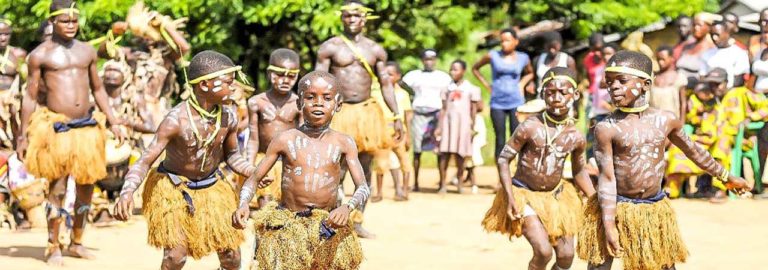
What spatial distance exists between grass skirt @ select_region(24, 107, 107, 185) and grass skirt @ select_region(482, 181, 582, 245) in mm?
2948

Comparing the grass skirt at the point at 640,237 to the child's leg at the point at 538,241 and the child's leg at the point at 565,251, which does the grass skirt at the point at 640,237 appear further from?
the child's leg at the point at 565,251

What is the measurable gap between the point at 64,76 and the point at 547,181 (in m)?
3.42

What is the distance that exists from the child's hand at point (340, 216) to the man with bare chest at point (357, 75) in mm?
4079

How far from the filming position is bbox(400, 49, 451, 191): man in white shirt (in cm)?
1395

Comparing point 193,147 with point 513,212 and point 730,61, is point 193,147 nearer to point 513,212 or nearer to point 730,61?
point 513,212

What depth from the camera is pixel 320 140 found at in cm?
655

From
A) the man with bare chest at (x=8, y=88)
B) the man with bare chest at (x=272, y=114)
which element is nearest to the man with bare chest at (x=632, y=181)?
the man with bare chest at (x=272, y=114)

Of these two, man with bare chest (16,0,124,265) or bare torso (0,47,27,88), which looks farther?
bare torso (0,47,27,88)

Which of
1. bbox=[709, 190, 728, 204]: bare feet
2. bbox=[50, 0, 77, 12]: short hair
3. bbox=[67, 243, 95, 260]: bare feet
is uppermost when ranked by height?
bbox=[50, 0, 77, 12]: short hair

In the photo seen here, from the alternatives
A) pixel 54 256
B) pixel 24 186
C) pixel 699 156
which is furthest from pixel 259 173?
pixel 24 186

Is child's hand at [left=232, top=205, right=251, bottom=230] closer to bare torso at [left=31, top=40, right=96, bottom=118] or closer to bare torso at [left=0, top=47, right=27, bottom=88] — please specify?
bare torso at [left=31, top=40, right=96, bottom=118]

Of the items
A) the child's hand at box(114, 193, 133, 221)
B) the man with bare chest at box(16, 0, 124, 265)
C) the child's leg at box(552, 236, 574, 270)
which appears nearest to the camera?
the child's hand at box(114, 193, 133, 221)

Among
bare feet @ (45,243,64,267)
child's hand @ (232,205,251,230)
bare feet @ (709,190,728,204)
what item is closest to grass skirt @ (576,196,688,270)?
child's hand @ (232,205,251,230)

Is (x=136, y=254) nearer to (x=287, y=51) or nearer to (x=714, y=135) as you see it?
(x=287, y=51)
